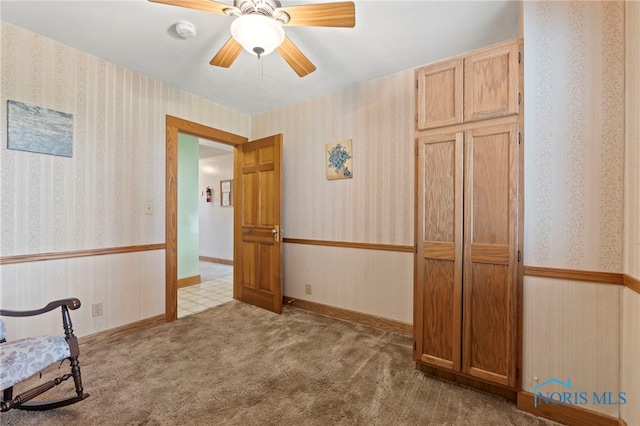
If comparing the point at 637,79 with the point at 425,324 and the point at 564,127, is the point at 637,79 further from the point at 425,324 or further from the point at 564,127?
the point at 425,324

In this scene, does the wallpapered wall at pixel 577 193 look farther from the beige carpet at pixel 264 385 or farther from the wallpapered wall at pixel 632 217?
the beige carpet at pixel 264 385

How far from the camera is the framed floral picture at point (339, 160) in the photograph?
3.14 m

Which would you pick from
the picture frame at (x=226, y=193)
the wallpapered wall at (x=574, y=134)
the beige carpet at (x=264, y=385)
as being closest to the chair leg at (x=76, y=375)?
the beige carpet at (x=264, y=385)

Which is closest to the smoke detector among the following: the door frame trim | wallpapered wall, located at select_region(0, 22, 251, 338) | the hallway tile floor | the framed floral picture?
wallpapered wall, located at select_region(0, 22, 251, 338)

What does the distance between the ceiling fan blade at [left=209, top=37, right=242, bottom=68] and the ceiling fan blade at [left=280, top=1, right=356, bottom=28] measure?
16.2 inches

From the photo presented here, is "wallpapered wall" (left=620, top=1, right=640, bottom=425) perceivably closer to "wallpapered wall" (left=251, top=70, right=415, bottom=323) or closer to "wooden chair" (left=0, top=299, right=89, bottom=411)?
"wallpapered wall" (left=251, top=70, right=415, bottom=323)

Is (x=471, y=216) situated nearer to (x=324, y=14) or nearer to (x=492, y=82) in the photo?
(x=492, y=82)

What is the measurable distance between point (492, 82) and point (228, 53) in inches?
70.1

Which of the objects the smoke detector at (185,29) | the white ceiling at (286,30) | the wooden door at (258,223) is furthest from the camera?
the wooden door at (258,223)

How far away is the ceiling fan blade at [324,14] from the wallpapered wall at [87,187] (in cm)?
209

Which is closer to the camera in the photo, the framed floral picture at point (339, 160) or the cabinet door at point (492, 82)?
the cabinet door at point (492, 82)

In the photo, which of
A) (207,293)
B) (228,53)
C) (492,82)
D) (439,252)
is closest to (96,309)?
(207,293)

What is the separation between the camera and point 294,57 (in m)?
1.96

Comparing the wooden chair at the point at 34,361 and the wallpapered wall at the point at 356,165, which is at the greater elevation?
the wallpapered wall at the point at 356,165
